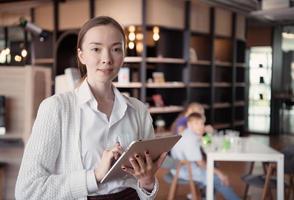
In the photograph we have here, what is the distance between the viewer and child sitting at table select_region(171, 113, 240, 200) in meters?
3.57

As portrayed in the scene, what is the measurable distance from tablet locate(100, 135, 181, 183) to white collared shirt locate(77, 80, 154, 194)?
1.5 inches

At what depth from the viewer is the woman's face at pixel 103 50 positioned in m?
1.13

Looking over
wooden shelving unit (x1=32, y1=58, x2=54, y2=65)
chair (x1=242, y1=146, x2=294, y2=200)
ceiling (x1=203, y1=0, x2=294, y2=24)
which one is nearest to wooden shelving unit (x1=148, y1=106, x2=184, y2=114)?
ceiling (x1=203, y1=0, x2=294, y2=24)


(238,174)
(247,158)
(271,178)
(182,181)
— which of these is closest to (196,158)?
(182,181)

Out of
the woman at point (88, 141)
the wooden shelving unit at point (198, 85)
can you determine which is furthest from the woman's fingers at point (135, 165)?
the wooden shelving unit at point (198, 85)

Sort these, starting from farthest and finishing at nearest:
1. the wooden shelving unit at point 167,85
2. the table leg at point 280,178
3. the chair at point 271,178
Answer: the wooden shelving unit at point 167,85
the chair at point 271,178
the table leg at point 280,178

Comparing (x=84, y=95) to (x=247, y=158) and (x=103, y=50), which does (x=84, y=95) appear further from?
(x=247, y=158)

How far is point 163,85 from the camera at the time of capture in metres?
6.13

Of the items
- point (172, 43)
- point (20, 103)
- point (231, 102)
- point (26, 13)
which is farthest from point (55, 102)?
point (26, 13)

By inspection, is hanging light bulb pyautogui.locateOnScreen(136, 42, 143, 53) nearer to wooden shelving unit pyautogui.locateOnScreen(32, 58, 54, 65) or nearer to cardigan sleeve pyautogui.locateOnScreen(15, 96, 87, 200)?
wooden shelving unit pyautogui.locateOnScreen(32, 58, 54, 65)

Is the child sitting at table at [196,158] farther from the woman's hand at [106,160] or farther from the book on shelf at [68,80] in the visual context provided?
the woman's hand at [106,160]

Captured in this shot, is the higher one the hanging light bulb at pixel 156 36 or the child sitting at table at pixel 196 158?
the hanging light bulb at pixel 156 36

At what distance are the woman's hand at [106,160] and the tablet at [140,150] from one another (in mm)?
12

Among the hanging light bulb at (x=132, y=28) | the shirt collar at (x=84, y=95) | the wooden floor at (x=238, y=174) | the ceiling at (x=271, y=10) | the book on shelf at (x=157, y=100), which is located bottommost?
the wooden floor at (x=238, y=174)
